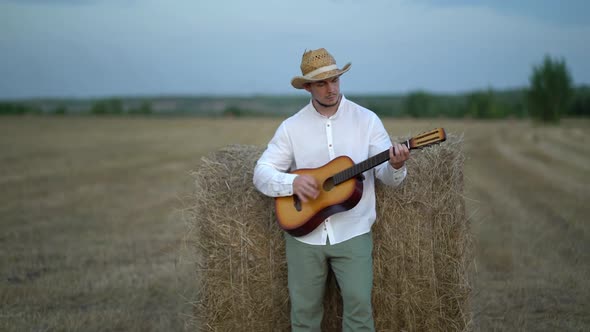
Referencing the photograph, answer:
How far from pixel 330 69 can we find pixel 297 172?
690mm

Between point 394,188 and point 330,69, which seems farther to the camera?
point 394,188

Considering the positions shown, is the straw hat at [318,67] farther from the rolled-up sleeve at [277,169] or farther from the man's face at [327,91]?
the rolled-up sleeve at [277,169]

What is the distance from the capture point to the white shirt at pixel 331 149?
150 inches

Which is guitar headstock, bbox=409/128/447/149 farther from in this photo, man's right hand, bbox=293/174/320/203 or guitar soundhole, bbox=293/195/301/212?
guitar soundhole, bbox=293/195/301/212

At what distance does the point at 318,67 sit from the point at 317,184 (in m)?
0.72

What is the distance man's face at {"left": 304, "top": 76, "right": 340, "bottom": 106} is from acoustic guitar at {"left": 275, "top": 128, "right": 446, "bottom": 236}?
36 cm

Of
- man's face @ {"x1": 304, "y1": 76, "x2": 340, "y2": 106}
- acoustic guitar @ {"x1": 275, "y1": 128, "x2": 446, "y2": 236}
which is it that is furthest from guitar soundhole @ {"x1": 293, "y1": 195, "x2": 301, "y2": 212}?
man's face @ {"x1": 304, "y1": 76, "x2": 340, "y2": 106}

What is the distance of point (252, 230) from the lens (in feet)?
14.1

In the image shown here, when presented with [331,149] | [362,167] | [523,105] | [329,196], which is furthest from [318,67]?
[523,105]

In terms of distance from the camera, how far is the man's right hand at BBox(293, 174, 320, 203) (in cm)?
366

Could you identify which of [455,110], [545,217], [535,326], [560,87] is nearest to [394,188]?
[535,326]

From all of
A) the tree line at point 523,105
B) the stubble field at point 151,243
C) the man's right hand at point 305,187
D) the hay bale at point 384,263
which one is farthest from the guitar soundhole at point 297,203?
the tree line at point 523,105

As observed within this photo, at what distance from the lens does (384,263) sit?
14.0ft

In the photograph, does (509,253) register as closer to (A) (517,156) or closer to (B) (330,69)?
(B) (330,69)
